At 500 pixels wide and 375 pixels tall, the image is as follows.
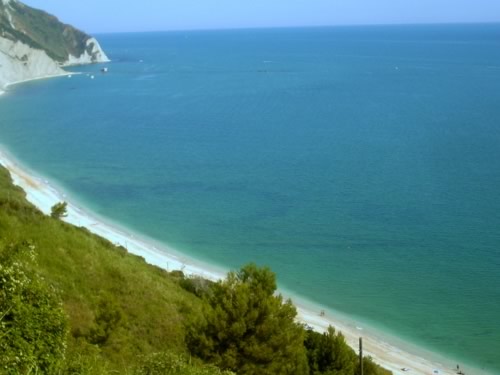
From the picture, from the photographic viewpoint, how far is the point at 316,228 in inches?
1364

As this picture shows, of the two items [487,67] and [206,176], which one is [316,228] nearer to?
[206,176]

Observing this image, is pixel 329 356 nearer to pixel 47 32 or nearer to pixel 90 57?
pixel 47 32

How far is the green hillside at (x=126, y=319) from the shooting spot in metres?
7.73

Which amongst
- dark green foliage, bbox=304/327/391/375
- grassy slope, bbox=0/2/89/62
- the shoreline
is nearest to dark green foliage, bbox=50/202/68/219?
dark green foliage, bbox=304/327/391/375

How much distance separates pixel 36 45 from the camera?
117312mm

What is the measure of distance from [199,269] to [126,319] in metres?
16.0

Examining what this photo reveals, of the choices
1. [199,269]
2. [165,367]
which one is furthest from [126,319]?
[199,269]

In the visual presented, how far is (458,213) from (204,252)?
15.4m

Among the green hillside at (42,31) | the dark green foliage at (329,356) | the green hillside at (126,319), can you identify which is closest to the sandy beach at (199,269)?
the green hillside at (126,319)

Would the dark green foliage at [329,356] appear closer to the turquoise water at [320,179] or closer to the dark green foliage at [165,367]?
the dark green foliage at [165,367]

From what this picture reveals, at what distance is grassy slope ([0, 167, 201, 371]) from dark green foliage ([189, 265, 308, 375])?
1285 millimetres

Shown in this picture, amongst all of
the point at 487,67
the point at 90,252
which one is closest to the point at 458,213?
the point at 90,252

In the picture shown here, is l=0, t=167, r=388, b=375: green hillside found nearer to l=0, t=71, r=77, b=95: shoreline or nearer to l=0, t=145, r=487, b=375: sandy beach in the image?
l=0, t=145, r=487, b=375: sandy beach

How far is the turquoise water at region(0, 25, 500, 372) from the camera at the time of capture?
28.0 m
